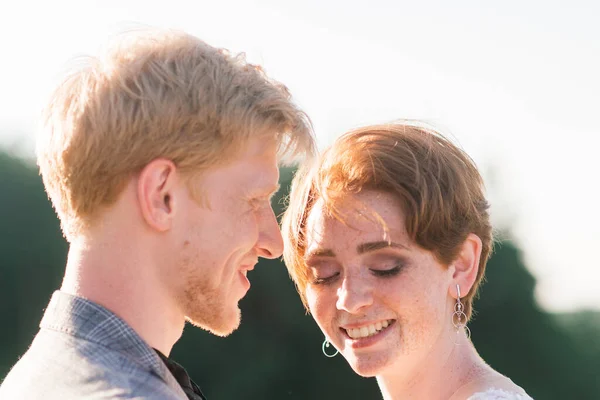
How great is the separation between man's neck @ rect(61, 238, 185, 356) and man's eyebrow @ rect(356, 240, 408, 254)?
1.11m

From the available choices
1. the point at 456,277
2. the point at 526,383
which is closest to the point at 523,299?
the point at 526,383

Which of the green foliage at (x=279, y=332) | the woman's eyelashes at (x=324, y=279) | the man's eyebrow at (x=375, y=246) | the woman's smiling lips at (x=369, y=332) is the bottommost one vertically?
the green foliage at (x=279, y=332)

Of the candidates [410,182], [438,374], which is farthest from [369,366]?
[410,182]

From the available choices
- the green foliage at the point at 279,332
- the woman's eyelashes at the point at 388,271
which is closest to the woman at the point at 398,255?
the woman's eyelashes at the point at 388,271

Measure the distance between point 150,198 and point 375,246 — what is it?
3.96 feet

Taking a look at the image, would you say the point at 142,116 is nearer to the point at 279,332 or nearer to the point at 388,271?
the point at 388,271

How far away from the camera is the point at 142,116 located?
2566mm

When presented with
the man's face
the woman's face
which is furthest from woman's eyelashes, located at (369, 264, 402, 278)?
the man's face

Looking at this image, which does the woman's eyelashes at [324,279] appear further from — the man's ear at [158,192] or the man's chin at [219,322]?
the man's ear at [158,192]

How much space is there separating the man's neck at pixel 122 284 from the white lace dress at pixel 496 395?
1.39 m

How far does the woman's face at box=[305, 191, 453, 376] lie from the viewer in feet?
11.4

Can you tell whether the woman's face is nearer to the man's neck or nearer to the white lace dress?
the white lace dress

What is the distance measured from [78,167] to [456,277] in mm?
1741

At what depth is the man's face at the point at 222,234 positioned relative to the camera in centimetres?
259
